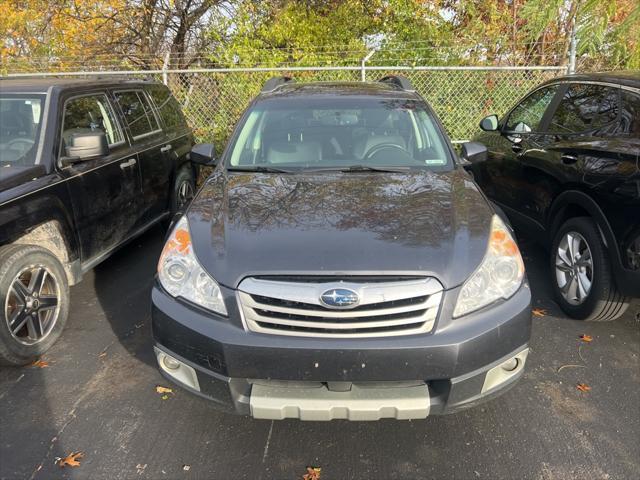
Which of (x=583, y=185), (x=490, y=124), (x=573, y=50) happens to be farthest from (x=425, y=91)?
(x=583, y=185)

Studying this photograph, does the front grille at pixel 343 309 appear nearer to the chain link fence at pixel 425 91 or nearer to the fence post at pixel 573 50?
the chain link fence at pixel 425 91

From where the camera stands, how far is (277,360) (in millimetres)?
2180

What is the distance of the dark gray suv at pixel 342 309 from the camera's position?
7.17 ft

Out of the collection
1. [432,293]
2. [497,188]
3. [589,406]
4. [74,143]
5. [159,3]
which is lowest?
[589,406]

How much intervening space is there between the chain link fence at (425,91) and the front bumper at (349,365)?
6.40 metres

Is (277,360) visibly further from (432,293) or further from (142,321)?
(142,321)

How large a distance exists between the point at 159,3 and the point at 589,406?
12.5m

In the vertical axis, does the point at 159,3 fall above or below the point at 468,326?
above

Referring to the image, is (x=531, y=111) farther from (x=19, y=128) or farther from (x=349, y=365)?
(x=19, y=128)

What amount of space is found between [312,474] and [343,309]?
0.87 meters

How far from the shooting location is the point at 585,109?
405cm

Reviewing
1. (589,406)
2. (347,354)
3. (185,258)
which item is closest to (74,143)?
(185,258)

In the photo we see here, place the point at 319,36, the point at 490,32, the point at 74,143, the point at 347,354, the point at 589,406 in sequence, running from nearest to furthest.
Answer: the point at 347,354 < the point at 589,406 < the point at 74,143 < the point at 490,32 < the point at 319,36

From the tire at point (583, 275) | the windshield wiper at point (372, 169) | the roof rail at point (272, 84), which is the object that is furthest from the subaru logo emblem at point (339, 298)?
the roof rail at point (272, 84)
